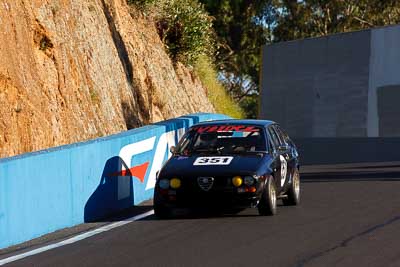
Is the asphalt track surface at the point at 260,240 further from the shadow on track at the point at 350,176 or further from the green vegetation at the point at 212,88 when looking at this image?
the green vegetation at the point at 212,88

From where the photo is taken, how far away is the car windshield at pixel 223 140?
16.3 meters

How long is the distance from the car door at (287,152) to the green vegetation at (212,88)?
20.2m

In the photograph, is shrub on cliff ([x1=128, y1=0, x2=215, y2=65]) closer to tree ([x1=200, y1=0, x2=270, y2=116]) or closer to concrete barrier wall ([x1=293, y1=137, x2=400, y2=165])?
concrete barrier wall ([x1=293, y1=137, x2=400, y2=165])

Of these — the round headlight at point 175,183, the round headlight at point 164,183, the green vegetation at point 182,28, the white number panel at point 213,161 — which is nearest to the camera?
the round headlight at point 175,183

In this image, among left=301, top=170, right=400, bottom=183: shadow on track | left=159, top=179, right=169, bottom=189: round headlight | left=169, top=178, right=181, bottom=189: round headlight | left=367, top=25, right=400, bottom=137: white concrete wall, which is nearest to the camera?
left=169, top=178, right=181, bottom=189: round headlight

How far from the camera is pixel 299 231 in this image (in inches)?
545

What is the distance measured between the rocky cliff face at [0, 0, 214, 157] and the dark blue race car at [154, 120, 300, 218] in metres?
4.11

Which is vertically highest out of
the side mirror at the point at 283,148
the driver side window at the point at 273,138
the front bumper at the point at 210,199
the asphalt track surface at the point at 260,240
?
the driver side window at the point at 273,138

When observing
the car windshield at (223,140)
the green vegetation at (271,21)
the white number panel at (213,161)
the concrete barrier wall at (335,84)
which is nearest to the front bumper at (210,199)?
the white number panel at (213,161)

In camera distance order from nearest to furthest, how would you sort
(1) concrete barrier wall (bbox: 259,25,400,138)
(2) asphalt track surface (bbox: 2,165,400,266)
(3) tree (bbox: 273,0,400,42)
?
(2) asphalt track surface (bbox: 2,165,400,266) → (1) concrete barrier wall (bbox: 259,25,400,138) → (3) tree (bbox: 273,0,400,42)

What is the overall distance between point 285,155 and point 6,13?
23.1 ft

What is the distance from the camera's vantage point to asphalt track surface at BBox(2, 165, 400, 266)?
A: 452 inches

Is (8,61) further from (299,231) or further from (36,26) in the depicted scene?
(299,231)

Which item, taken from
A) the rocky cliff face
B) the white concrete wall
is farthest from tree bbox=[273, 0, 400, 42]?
the rocky cliff face
